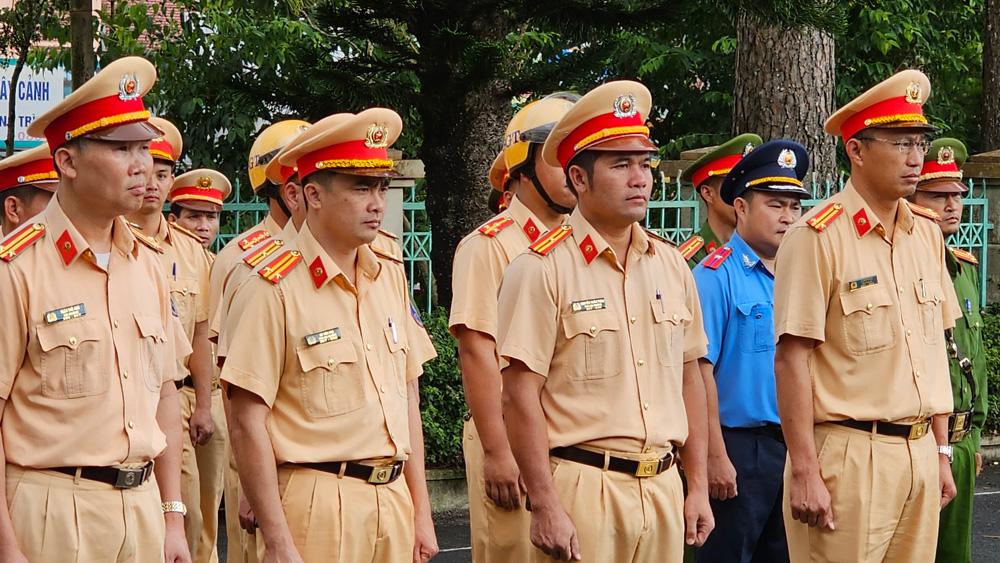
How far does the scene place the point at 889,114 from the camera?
4820 mm

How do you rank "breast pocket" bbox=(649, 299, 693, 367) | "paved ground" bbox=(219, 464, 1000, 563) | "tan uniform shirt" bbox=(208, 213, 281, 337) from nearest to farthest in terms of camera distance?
"breast pocket" bbox=(649, 299, 693, 367) → "tan uniform shirt" bbox=(208, 213, 281, 337) → "paved ground" bbox=(219, 464, 1000, 563)

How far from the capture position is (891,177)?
4.84 meters

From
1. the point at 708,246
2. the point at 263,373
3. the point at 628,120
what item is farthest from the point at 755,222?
the point at 263,373

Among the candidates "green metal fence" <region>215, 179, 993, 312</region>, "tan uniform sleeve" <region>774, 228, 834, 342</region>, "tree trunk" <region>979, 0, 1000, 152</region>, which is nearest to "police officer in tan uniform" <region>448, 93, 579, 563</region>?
"tan uniform sleeve" <region>774, 228, 834, 342</region>

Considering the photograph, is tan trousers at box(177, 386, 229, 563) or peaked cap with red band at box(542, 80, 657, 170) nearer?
peaked cap with red band at box(542, 80, 657, 170)

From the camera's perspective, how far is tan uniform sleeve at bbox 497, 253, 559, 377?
409 centimetres

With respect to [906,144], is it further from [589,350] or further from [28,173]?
[28,173]

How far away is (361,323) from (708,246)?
2.62 metres

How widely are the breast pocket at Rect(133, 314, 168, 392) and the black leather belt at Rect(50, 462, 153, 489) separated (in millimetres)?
247

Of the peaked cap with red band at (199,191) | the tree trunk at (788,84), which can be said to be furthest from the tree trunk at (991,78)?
the peaked cap with red band at (199,191)

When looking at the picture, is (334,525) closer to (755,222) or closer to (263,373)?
(263,373)

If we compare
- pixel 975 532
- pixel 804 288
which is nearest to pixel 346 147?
pixel 804 288

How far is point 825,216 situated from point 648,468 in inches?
50.2

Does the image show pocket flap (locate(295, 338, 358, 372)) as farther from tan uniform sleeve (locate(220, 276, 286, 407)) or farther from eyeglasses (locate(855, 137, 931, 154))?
eyeglasses (locate(855, 137, 931, 154))
